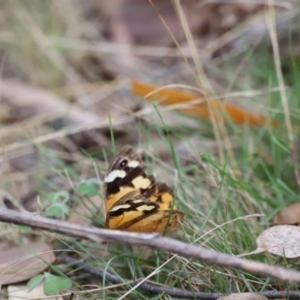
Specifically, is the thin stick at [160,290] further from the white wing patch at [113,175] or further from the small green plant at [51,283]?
the white wing patch at [113,175]

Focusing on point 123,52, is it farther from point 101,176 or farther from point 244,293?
point 244,293

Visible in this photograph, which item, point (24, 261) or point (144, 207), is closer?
point (144, 207)

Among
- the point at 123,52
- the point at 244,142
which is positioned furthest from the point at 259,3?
the point at 244,142

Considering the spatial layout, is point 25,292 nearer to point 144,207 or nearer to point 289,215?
point 144,207

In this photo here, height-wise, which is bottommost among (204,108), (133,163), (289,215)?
(289,215)

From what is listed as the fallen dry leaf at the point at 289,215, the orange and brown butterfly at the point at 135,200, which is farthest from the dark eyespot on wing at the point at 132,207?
the fallen dry leaf at the point at 289,215

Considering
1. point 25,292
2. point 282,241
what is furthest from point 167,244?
point 25,292

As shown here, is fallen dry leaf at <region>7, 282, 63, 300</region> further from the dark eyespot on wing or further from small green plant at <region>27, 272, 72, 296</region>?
the dark eyespot on wing
